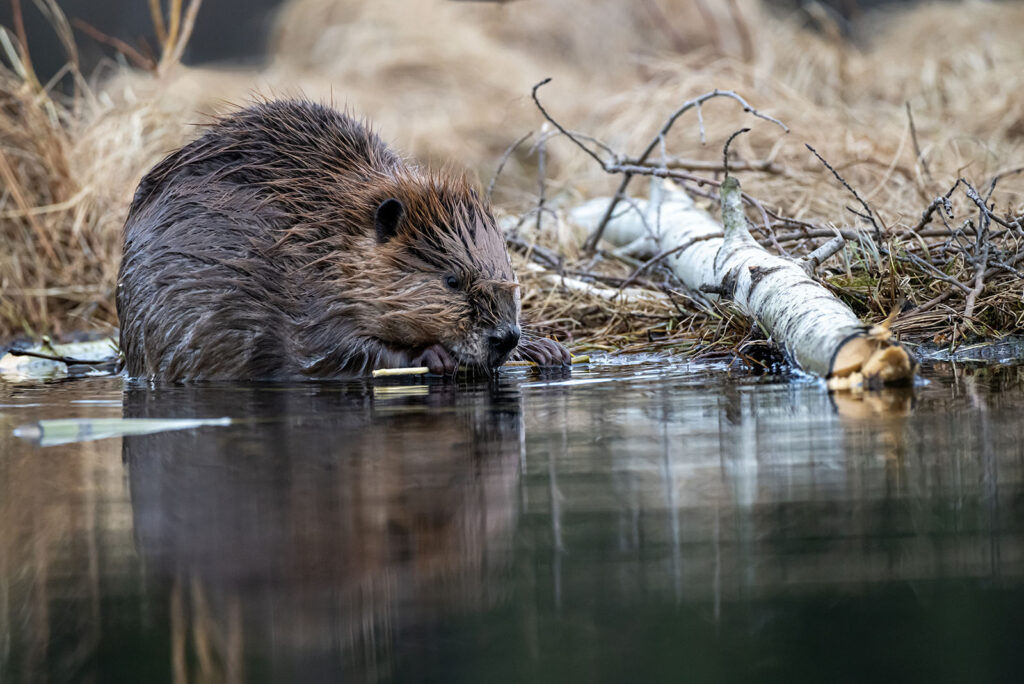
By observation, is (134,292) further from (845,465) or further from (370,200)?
(845,465)

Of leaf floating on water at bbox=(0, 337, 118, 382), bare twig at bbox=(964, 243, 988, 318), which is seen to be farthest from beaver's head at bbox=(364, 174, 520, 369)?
leaf floating on water at bbox=(0, 337, 118, 382)

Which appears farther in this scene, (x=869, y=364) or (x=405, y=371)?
(x=405, y=371)

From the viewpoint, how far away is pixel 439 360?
3469 millimetres

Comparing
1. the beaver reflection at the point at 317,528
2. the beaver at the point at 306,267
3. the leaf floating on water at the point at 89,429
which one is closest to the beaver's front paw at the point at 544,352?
the beaver at the point at 306,267

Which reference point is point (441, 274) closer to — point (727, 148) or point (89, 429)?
point (727, 148)

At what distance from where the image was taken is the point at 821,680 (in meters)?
1.01

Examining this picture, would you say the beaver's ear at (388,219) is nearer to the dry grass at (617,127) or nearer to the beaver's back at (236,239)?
the beaver's back at (236,239)

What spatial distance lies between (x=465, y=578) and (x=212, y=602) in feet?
0.87

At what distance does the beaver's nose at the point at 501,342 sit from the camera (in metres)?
3.39

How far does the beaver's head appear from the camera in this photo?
347 centimetres

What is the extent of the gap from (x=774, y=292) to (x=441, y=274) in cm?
103

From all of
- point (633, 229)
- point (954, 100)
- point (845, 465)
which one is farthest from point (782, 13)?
point (845, 465)

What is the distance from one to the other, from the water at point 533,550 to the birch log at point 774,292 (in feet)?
0.69

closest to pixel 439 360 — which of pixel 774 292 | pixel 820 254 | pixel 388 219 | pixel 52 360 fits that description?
pixel 388 219
